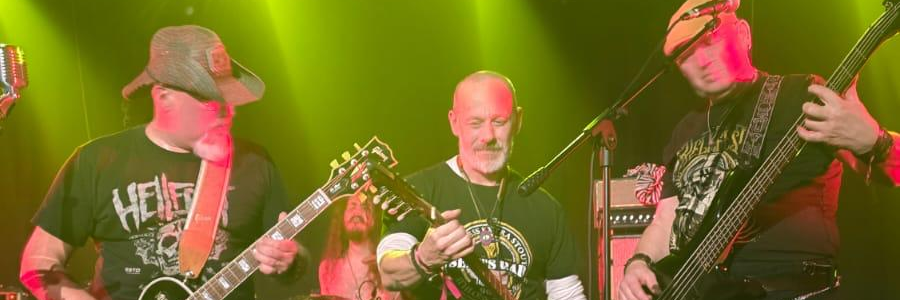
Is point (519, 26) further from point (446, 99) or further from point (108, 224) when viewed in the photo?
point (108, 224)

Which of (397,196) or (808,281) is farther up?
(397,196)

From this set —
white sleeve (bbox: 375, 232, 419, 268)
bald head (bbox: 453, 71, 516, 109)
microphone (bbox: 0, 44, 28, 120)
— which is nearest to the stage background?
bald head (bbox: 453, 71, 516, 109)

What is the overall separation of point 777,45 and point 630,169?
2.75 ft

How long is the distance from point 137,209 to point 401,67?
1360 mm

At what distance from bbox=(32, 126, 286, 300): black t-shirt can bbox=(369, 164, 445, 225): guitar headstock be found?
25.0 inches

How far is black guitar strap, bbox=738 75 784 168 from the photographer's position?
3600 millimetres

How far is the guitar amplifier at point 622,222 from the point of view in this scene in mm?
4012

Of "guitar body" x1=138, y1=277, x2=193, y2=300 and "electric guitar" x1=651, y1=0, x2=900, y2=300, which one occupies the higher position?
"electric guitar" x1=651, y1=0, x2=900, y2=300

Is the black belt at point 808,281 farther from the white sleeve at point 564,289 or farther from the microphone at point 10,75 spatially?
the microphone at point 10,75

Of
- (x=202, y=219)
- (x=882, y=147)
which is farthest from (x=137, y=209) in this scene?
(x=882, y=147)

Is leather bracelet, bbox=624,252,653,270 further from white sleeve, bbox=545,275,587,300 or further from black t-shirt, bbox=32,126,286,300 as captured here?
black t-shirt, bbox=32,126,286,300

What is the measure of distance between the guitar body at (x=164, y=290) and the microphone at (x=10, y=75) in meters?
0.96

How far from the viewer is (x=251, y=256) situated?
12.9ft

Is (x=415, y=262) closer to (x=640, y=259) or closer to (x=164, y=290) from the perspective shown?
(x=640, y=259)
